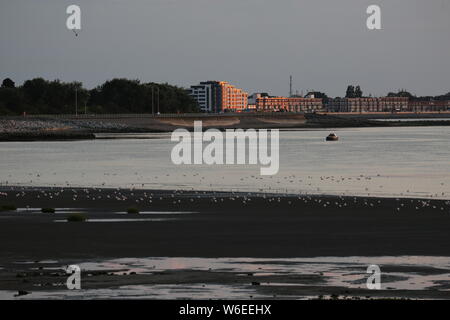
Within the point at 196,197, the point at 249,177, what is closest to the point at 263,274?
the point at 196,197

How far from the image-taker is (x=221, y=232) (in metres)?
31.0

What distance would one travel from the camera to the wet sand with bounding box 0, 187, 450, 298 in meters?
22.0

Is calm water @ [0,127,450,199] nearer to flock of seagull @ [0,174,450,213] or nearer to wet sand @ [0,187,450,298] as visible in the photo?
flock of seagull @ [0,174,450,213]

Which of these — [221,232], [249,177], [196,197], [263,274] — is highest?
[249,177]

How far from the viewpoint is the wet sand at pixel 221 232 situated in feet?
72.1

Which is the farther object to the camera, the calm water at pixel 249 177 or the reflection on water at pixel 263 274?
the calm water at pixel 249 177

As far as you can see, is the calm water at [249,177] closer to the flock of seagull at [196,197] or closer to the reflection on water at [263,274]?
the flock of seagull at [196,197]

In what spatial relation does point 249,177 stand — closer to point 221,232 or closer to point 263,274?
point 221,232

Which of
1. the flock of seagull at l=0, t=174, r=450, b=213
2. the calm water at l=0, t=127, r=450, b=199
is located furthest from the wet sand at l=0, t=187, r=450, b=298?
the calm water at l=0, t=127, r=450, b=199

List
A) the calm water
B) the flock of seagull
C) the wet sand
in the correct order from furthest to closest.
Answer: the calm water, the flock of seagull, the wet sand

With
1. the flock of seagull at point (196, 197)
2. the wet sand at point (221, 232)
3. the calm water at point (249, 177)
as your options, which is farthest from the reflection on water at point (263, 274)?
the calm water at point (249, 177)

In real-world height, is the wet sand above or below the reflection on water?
above

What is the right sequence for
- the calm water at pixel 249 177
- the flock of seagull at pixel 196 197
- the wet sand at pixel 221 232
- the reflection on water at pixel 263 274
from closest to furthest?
the reflection on water at pixel 263 274
the wet sand at pixel 221 232
the flock of seagull at pixel 196 197
the calm water at pixel 249 177
